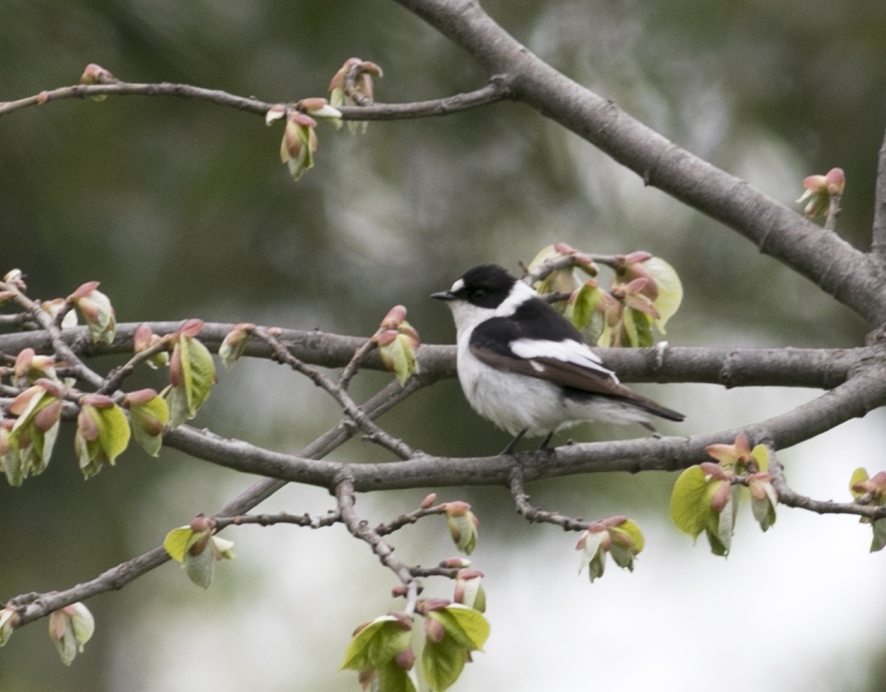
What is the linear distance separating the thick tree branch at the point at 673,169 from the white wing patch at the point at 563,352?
56cm

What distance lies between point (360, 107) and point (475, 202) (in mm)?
2287

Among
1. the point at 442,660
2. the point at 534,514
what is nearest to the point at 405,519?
the point at 534,514

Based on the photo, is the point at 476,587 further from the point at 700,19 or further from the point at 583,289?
the point at 700,19

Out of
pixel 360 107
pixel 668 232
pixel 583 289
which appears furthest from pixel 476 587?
pixel 668 232

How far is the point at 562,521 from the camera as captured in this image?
2090 mm

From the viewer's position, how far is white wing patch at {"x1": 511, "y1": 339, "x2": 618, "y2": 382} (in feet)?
10.2

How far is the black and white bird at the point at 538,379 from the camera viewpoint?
10.3ft

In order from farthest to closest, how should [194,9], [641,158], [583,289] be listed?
[194,9] → [641,158] → [583,289]

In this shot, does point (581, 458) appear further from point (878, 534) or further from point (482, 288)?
point (482, 288)

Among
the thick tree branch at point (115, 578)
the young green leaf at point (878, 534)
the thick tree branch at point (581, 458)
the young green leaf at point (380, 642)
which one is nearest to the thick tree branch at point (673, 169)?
the thick tree branch at point (581, 458)

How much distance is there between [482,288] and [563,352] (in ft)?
2.36

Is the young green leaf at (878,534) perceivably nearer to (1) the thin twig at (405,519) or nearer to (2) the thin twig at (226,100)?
(1) the thin twig at (405,519)

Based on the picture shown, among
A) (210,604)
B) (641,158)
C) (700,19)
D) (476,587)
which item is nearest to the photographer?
(476,587)

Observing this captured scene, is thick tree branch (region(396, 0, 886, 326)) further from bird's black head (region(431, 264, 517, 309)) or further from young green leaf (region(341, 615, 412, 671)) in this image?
young green leaf (region(341, 615, 412, 671))
